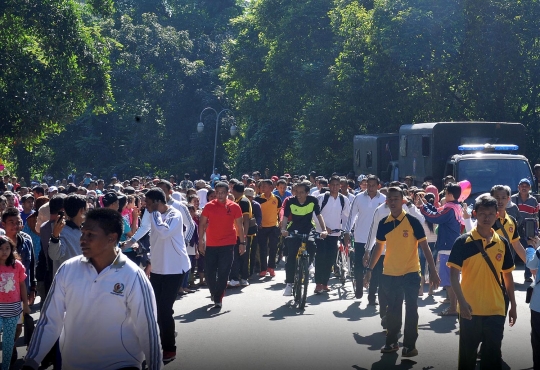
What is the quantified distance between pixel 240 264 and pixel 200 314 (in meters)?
3.94

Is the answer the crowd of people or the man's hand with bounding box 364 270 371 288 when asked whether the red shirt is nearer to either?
the crowd of people

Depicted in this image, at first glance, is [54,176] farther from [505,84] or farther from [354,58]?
[505,84]

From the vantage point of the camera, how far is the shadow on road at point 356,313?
40.2ft

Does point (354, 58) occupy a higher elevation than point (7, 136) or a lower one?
higher

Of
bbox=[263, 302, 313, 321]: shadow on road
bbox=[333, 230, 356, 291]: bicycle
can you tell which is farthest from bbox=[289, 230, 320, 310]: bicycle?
bbox=[333, 230, 356, 291]: bicycle

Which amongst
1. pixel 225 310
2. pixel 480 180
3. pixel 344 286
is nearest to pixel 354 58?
pixel 480 180

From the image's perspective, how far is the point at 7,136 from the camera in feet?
69.2

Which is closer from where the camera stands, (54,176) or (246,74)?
(246,74)

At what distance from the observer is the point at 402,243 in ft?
31.7

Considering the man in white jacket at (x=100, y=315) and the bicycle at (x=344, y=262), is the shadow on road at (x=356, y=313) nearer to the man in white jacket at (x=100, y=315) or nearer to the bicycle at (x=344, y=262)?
the bicycle at (x=344, y=262)

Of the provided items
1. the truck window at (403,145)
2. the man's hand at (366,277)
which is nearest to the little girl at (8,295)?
the man's hand at (366,277)

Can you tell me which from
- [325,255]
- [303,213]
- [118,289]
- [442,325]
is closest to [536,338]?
[118,289]

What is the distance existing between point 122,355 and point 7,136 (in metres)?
17.1

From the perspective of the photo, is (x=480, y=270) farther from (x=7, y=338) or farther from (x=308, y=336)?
(x=7, y=338)
